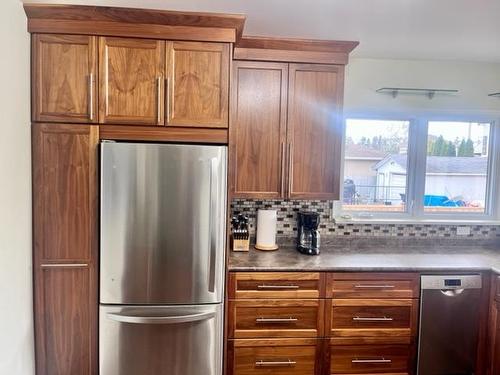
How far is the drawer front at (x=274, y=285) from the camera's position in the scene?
2.39m

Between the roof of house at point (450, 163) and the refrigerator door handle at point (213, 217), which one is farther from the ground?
the roof of house at point (450, 163)

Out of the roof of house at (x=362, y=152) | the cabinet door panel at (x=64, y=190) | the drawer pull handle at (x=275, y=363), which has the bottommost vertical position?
the drawer pull handle at (x=275, y=363)

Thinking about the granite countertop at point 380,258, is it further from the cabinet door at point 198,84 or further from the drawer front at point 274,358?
the cabinet door at point 198,84

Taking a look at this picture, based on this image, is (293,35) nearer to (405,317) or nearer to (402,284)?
(402,284)

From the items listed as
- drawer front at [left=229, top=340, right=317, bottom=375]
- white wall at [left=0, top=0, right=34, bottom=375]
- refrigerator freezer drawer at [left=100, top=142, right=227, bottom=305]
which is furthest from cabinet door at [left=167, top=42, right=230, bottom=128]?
drawer front at [left=229, top=340, right=317, bottom=375]

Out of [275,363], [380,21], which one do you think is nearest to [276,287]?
[275,363]

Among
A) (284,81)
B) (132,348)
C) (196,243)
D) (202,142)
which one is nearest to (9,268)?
(132,348)

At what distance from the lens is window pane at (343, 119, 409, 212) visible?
3.10 meters

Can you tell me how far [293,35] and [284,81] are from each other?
306mm

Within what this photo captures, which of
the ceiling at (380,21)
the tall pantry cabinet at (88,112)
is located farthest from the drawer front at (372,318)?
the ceiling at (380,21)

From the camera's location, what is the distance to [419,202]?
3145 mm

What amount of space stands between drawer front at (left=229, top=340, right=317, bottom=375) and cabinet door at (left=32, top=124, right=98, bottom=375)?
0.86m

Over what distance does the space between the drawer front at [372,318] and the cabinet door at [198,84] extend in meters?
1.41

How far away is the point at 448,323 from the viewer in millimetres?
2484
